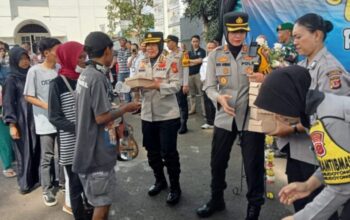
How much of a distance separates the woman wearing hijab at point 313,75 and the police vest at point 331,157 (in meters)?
0.69

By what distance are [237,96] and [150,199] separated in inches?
65.2

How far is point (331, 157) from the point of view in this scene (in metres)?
1.59

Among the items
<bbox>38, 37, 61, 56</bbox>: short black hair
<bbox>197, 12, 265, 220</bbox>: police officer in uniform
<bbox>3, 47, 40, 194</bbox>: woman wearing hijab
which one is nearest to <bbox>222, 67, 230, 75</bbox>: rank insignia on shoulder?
<bbox>197, 12, 265, 220</bbox>: police officer in uniform

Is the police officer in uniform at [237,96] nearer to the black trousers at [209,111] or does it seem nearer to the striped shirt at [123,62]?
the black trousers at [209,111]

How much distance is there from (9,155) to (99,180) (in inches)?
118

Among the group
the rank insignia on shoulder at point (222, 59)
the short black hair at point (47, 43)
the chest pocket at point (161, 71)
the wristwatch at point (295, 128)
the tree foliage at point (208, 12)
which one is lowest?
the wristwatch at point (295, 128)

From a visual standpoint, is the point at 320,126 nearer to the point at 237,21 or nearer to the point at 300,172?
the point at 300,172

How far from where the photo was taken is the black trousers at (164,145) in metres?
3.73

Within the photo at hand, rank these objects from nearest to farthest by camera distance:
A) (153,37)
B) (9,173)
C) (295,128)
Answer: (295,128) → (153,37) → (9,173)

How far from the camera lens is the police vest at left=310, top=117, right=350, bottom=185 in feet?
5.14

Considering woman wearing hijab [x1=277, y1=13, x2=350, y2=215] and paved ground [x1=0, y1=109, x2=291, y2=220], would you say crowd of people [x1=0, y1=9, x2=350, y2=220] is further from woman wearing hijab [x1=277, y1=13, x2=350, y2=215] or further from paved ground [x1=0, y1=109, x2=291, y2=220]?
paved ground [x1=0, y1=109, x2=291, y2=220]

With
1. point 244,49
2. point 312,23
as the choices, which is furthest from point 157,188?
point 312,23

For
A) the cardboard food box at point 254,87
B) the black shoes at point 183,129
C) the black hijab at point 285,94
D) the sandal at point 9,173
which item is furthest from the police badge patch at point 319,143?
the black shoes at point 183,129

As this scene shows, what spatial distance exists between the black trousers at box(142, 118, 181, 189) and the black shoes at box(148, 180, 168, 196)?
0.28m
